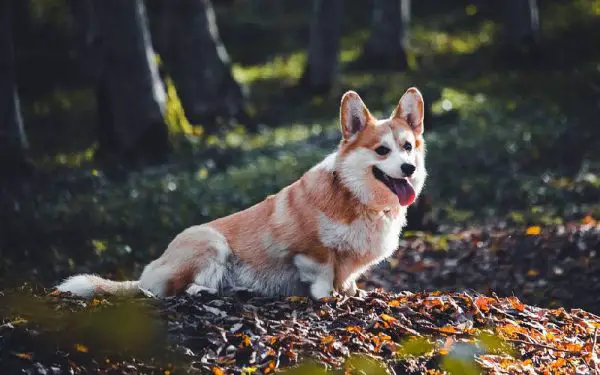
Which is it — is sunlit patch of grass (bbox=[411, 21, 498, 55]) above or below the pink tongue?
below

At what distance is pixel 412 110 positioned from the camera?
275 inches

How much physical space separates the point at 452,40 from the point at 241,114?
30.4 feet

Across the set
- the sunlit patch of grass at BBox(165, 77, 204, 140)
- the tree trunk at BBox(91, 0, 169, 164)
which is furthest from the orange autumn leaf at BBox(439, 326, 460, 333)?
the sunlit patch of grass at BBox(165, 77, 204, 140)

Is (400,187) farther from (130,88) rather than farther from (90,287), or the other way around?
(130,88)

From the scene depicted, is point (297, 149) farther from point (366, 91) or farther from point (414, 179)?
point (414, 179)

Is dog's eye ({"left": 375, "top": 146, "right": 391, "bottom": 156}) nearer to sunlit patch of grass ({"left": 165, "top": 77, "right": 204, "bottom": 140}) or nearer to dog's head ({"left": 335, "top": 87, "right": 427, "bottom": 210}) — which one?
dog's head ({"left": 335, "top": 87, "right": 427, "bottom": 210})

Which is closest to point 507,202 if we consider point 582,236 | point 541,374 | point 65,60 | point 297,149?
point 582,236

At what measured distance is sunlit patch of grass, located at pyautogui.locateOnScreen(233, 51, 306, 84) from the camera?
25438mm

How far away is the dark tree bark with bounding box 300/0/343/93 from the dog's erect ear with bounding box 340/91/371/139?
1624 cm

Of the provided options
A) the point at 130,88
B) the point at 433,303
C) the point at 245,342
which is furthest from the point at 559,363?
the point at 130,88

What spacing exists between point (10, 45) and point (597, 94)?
11.6m

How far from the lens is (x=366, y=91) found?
72.6 feet

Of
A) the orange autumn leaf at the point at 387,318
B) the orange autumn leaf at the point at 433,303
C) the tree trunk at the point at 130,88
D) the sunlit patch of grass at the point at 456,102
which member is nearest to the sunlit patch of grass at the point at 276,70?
the sunlit patch of grass at the point at 456,102

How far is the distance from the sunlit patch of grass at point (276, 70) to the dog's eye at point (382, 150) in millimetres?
17869
